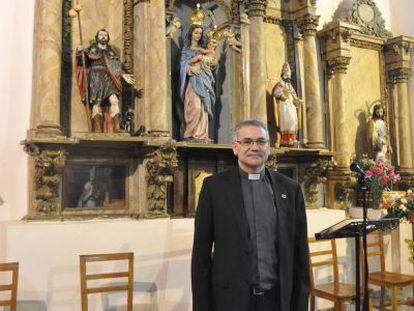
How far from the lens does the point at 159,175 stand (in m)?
4.75

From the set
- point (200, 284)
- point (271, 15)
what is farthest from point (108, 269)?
point (271, 15)

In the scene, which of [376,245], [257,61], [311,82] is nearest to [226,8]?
[257,61]

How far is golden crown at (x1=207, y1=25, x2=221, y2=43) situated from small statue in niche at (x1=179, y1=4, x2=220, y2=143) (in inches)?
4.4

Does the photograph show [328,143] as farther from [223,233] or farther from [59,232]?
[223,233]

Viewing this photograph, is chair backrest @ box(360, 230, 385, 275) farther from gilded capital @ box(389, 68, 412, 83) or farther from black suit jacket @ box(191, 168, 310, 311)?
gilded capital @ box(389, 68, 412, 83)

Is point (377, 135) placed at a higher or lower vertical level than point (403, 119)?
lower

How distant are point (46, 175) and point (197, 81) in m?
2.04

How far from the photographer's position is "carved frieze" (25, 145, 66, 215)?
4.24 metres

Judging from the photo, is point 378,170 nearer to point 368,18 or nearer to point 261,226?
point 368,18

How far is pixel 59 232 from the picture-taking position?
4094 millimetres

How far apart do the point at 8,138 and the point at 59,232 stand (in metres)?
1.15

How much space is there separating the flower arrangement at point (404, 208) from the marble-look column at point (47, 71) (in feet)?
13.1

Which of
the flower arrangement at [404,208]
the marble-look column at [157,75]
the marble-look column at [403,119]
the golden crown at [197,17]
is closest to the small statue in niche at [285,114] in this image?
the golden crown at [197,17]

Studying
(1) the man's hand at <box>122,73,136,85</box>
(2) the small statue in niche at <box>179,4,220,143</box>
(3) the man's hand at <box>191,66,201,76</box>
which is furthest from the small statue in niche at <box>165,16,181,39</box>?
(1) the man's hand at <box>122,73,136,85</box>
